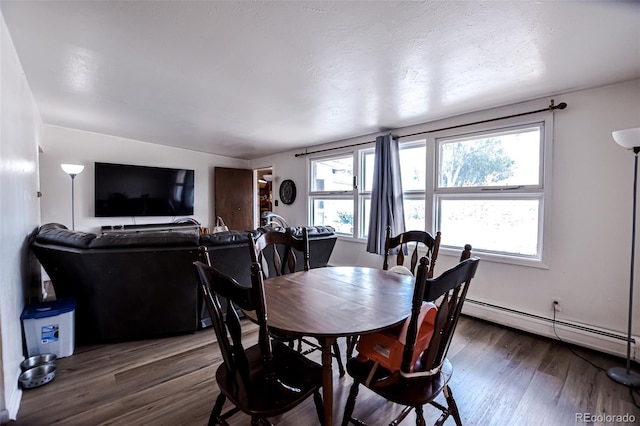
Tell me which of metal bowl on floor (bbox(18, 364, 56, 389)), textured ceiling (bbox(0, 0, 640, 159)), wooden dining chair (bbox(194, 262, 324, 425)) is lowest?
metal bowl on floor (bbox(18, 364, 56, 389))

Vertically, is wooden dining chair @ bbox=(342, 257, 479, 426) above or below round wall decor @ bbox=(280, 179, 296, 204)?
below

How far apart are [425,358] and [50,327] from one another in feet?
8.36

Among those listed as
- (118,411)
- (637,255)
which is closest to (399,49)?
(637,255)

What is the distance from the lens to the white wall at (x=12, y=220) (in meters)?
1.50

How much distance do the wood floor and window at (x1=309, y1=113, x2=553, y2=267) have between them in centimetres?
99

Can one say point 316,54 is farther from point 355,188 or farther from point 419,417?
point 355,188

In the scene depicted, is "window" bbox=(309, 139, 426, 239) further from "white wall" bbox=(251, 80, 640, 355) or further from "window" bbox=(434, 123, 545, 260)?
"white wall" bbox=(251, 80, 640, 355)

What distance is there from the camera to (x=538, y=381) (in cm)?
192

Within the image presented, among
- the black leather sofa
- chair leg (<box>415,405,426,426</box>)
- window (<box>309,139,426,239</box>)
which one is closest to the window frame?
window (<box>309,139,426,239</box>)

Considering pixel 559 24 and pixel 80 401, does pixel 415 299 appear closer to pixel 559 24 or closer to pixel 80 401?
pixel 559 24

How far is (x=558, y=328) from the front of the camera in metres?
2.50

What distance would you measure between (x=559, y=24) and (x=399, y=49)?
0.85m

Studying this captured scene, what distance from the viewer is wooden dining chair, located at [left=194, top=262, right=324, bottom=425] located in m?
1.01

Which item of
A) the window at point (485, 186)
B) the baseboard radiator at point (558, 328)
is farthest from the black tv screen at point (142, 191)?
the baseboard radiator at point (558, 328)
